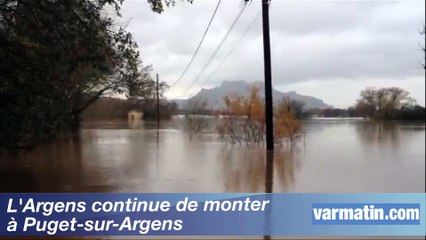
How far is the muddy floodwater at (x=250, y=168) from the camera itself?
859 centimetres

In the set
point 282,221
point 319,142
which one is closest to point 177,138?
point 319,142

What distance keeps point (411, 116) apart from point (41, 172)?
8477mm

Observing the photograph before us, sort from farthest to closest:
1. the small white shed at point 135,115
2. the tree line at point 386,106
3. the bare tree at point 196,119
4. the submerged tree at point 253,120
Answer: the bare tree at point 196,119 → the small white shed at point 135,115 → the submerged tree at point 253,120 → the tree line at point 386,106

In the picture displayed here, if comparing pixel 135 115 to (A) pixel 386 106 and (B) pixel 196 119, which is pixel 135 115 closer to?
(B) pixel 196 119

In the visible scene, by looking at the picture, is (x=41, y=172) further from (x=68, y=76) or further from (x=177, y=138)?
(x=177, y=138)

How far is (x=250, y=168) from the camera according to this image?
37.8ft

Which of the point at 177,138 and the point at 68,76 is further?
the point at 177,138

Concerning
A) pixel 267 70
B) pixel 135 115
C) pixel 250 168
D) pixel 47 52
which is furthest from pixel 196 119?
pixel 47 52

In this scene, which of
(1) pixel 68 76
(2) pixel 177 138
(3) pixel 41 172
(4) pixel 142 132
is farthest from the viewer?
(4) pixel 142 132

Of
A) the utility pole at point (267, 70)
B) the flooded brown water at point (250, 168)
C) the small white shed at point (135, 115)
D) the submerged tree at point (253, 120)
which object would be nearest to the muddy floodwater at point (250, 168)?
the flooded brown water at point (250, 168)

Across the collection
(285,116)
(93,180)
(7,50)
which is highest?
(7,50)

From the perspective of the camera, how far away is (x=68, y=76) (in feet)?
28.9

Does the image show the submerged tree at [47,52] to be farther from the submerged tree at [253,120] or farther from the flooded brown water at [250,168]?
the submerged tree at [253,120]

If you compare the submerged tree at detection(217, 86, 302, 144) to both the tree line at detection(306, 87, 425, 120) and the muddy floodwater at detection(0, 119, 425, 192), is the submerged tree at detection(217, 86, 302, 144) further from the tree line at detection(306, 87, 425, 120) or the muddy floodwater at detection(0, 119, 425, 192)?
the tree line at detection(306, 87, 425, 120)
